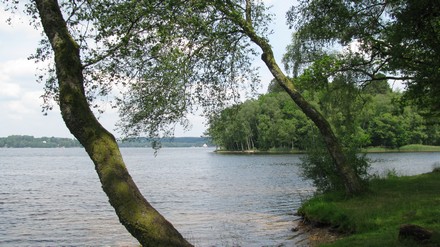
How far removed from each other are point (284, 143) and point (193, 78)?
10288 cm

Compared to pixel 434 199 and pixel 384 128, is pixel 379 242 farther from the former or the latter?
pixel 384 128

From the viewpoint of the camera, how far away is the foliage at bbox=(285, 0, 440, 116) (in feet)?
28.7

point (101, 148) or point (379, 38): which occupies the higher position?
point (379, 38)

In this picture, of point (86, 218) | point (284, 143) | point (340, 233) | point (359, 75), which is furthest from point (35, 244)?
point (284, 143)

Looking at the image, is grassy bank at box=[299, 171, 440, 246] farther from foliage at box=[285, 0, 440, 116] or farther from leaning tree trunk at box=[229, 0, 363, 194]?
foliage at box=[285, 0, 440, 116]

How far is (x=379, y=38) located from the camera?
20031 millimetres

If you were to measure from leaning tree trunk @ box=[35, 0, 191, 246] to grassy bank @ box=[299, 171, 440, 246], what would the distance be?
599 cm

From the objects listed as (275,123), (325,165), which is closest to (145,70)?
(325,165)

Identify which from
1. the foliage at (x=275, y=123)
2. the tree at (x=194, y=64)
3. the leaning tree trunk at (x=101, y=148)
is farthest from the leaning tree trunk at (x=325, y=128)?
the foliage at (x=275, y=123)

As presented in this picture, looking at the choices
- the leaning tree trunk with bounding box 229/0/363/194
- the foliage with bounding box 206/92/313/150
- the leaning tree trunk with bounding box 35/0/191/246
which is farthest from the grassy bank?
the foliage with bounding box 206/92/313/150

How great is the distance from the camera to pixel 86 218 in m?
23.2

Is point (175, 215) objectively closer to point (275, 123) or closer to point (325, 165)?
point (325, 165)

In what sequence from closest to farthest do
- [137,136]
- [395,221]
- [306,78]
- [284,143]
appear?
[395,221] → [137,136] → [306,78] → [284,143]

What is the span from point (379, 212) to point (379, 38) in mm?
9984
